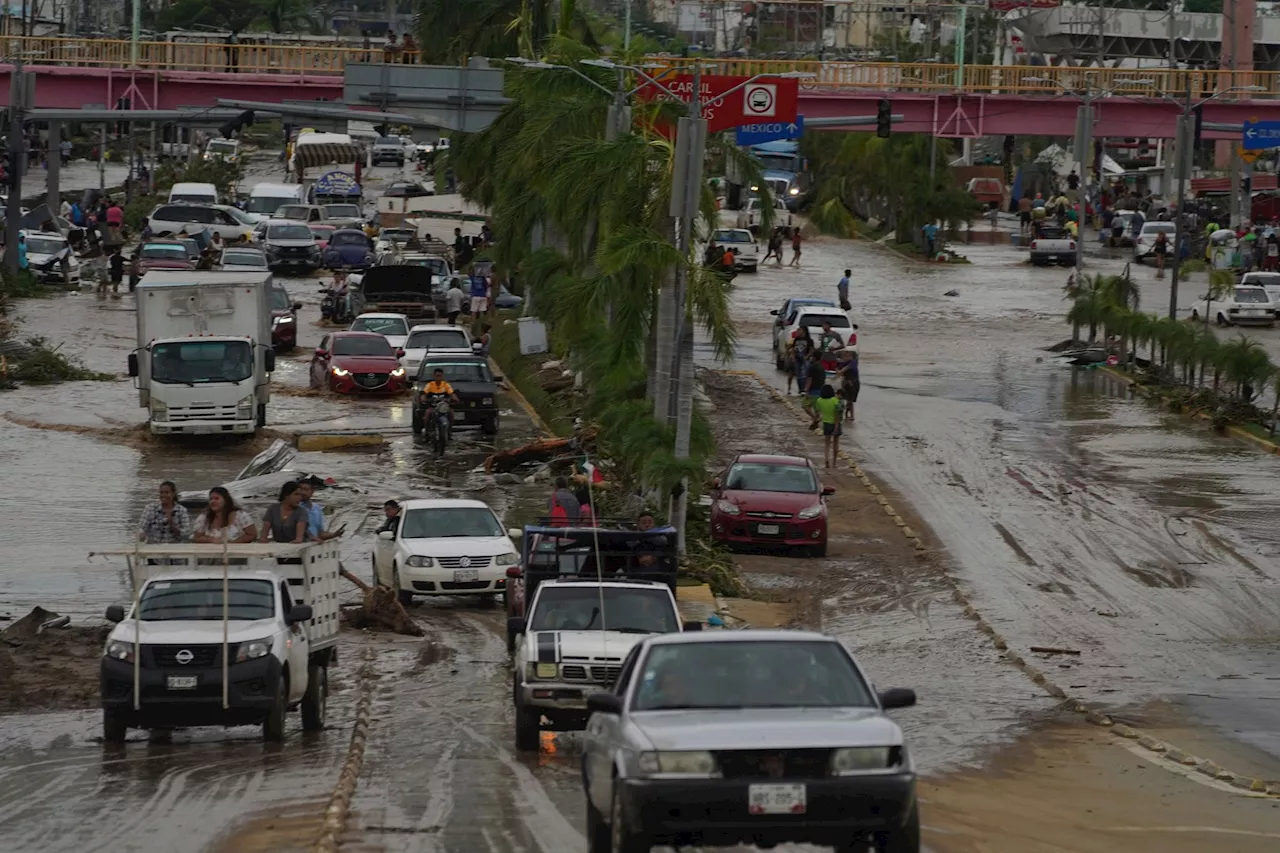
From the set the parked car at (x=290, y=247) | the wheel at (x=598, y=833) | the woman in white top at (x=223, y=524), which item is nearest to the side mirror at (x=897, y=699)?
the wheel at (x=598, y=833)

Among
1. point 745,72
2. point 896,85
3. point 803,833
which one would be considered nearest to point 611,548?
point 803,833

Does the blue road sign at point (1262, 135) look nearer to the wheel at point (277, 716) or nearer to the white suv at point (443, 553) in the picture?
the white suv at point (443, 553)

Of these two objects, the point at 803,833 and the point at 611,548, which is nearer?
the point at 803,833

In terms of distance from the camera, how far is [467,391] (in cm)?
4416

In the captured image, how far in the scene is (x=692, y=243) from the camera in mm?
32500

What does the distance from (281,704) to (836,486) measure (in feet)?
71.8

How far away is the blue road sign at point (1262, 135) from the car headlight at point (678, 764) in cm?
6564

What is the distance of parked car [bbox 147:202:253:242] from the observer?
7731 centimetres

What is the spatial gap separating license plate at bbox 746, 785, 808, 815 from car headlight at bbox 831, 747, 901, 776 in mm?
245

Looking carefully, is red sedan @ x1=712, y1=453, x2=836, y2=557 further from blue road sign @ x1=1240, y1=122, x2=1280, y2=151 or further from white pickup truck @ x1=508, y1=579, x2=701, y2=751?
blue road sign @ x1=1240, y1=122, x2=1280, y2=151

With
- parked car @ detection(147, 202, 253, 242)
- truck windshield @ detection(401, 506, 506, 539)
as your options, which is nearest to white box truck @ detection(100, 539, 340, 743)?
truck windshield @ detection(401, 506, 506, 539)

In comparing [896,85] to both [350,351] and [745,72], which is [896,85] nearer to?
[745,72]

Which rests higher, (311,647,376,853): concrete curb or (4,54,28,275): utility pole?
(4,54,28,275): utility pole

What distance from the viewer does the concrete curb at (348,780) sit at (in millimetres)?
13562
